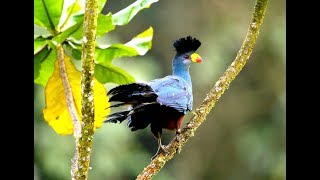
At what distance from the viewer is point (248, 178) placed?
7520 millimetres

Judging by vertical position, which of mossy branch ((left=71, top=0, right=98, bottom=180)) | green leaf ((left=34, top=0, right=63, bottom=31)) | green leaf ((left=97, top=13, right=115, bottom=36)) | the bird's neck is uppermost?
green leaf ((left=34, top=0, right=63, bottom=31))

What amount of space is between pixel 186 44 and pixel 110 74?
0.26 m

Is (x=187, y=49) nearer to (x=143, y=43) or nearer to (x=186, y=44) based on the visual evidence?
(x=186, y=44)

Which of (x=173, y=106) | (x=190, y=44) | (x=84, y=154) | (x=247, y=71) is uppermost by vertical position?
(x=247, y=71)

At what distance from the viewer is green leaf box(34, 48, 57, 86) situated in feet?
5.87

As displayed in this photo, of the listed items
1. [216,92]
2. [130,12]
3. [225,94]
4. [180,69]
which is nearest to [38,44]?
[130,12]

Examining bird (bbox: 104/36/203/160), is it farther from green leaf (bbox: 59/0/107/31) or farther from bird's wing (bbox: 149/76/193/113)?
green leaf (bbox: 59/0/107/31)

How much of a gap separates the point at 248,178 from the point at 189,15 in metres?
2.16

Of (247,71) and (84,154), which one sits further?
(247,71)

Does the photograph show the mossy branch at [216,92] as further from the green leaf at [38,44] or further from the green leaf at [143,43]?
the green leaf at [38,44]

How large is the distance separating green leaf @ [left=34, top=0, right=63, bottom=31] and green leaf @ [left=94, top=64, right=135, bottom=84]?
188 millimetres

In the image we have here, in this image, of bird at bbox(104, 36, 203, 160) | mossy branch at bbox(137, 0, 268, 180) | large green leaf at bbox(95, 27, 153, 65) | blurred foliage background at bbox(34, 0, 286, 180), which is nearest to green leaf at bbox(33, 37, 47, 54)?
large green leaf at bbox(95, 27, 153, 65)
